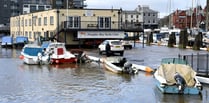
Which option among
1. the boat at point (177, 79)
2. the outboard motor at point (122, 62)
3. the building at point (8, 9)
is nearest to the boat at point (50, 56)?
the outboard motor at point (122, 62)

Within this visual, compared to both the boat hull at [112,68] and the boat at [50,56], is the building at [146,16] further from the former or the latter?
the boat hull at [112,68]

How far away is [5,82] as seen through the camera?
2584 centimetres

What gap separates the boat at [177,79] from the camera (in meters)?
20.1

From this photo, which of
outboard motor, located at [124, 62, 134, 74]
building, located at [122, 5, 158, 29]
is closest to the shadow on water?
outboard motor, located at [124, 62, 134, 74]

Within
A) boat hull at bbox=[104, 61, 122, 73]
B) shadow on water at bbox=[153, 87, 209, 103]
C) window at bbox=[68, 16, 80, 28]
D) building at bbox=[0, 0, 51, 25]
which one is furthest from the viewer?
building at bbox=[0, 0, 51, 25]

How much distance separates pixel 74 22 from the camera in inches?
2485

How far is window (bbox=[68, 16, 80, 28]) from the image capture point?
62.7m

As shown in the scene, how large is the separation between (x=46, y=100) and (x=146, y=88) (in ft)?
19.2

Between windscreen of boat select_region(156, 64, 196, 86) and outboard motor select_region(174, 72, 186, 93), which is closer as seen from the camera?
outboard motor select_region(174, 72, 186, 93)

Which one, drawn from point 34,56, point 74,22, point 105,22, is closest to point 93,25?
point 105,22

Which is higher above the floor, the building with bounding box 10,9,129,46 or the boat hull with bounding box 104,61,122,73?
the building with bounding box 10,9,129,46

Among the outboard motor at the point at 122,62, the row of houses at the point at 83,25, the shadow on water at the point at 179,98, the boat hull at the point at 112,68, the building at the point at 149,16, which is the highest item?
the building at the point at 149,16

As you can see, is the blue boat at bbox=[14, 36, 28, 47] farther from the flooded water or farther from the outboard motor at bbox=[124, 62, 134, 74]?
the outboard motor at bbox=[124, 62, 134, 74]

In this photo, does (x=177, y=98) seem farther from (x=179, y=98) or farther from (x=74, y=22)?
(x=74, y=22)
